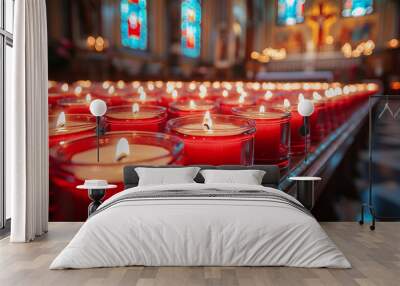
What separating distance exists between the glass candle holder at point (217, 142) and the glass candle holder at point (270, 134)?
88 millimetres

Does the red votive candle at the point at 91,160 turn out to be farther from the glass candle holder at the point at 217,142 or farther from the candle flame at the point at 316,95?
the candle flame at the point at 316,95

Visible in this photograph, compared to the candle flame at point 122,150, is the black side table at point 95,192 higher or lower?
lower

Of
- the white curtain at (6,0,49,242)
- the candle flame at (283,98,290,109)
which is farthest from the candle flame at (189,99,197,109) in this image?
the white curtain at (6,0,49,242)

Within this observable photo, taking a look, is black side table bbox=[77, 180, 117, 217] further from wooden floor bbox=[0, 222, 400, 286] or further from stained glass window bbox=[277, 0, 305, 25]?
stained glass window bbox=[277, 0, 305, 25]

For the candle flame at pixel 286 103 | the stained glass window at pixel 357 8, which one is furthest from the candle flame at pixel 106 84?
the stained glass window at pixel 357 8

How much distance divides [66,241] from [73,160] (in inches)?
54.3

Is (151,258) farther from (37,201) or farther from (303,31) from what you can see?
(303,31)

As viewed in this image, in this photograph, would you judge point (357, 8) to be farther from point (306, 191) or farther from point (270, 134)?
point (306, 191)

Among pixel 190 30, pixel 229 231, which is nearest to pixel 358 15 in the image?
pixel 190 30

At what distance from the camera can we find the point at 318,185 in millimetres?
6129

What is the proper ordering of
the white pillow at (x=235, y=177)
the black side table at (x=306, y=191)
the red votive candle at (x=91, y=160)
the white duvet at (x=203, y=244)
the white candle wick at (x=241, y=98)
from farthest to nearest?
the white candle wick at (x=241, y=98), the red votive candle at (x=91, y=160), the black side table at (x=306, y=191), the white pillow at (x=235, y=177), the white duvet at (x=203, y=244)

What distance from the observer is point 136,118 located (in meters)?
6.21

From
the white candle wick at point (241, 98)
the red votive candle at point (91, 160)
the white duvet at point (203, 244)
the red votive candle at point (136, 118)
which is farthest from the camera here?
the white candle wick at point (241, 98)

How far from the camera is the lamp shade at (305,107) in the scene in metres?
6.01
